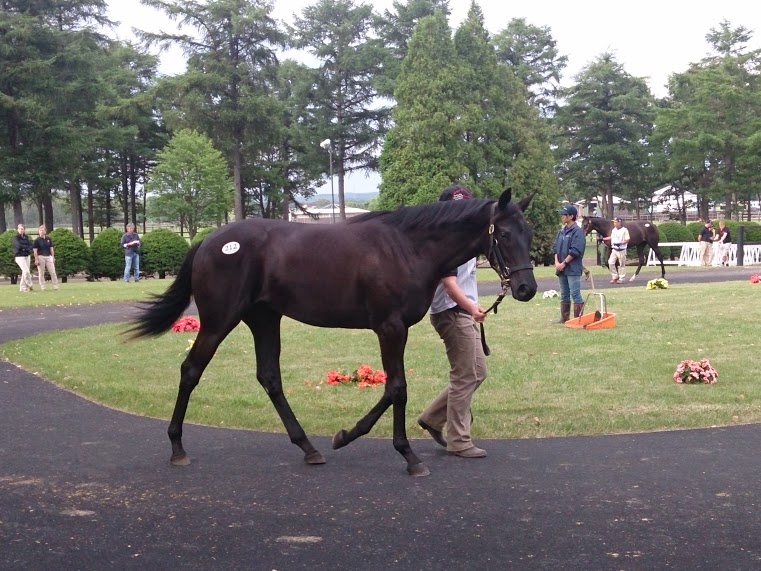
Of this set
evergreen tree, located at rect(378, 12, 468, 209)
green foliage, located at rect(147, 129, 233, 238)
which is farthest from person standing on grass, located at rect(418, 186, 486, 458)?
green foliage, located at rect(147, 129, 233, 238)

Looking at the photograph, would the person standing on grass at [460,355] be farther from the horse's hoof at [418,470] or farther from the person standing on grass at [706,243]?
the person standing on grass at [706,243]

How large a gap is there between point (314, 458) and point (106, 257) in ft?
90.0

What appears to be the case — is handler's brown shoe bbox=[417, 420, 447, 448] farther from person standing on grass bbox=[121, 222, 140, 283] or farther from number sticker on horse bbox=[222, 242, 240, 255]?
person standing on grass bbox=[121, 222, 140, 283]

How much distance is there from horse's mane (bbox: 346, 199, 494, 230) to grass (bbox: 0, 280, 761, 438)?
6.57 ft

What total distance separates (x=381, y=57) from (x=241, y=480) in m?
55.7

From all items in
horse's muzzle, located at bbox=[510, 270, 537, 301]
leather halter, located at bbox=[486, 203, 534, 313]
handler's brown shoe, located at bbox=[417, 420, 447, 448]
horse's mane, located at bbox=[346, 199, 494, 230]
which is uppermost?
horse's mane, located at bbox=[346, 199, 494, 230]

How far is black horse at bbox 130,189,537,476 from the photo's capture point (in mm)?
5805

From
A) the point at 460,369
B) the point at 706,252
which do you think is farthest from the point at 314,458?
the point at 706,252

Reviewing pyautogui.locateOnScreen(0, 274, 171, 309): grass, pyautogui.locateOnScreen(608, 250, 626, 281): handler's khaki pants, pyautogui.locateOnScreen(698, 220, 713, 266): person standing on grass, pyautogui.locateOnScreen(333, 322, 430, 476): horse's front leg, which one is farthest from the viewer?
pyautogui.locateOnScreen(698, 220, 713, 266): person standing on grass

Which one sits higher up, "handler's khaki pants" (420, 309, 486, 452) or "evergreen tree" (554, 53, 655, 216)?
"evergreen tree" (554, 53, 655, 216)

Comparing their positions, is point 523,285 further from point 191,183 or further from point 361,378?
point 191,183

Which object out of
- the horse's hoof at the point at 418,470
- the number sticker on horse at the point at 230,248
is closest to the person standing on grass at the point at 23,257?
the number sticker on horse at the point at 230,248

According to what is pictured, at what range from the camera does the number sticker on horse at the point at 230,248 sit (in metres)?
6.13

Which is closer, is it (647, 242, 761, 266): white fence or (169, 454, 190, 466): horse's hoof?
(169, 454, 190, 466): horse's hoof
